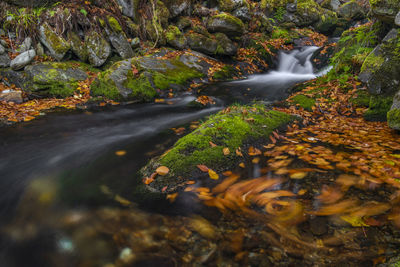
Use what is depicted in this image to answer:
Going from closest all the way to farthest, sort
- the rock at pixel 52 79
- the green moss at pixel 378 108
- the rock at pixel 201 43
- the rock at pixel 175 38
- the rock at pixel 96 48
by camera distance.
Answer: the green moss at pixel 378 108
the rock at pixel 52 79
the rock at pixel 96 48
the rock at pixel 175 38
the rock at pixel 201 43

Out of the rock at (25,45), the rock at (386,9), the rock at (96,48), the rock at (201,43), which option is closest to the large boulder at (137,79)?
the rock at (96,48)

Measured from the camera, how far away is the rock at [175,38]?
9727mm

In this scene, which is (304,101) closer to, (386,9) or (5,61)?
(386,9)

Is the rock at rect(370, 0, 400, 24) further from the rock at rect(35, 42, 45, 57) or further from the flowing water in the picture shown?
the rock at rect(35, 42, 45, 57)

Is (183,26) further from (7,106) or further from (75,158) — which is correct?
(75,158)

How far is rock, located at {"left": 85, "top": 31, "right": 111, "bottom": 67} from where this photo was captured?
7.89 m

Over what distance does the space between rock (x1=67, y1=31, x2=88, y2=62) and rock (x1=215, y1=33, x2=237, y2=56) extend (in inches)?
223

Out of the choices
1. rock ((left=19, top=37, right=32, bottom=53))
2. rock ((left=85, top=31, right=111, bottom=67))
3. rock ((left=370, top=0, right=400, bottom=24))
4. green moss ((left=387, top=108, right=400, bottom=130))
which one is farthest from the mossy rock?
rock ((left=19, top=37, right=32, bottom=53))

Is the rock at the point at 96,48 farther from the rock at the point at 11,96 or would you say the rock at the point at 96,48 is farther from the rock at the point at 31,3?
the rock at the point at 11,96

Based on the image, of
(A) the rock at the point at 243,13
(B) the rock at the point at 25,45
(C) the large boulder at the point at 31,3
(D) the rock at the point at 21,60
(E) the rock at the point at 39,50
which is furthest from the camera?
(A) the rock at the point at 243,13

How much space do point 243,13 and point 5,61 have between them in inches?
428

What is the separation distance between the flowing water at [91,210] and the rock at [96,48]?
362cm

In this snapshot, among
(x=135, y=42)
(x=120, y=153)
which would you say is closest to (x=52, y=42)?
(x=135, y=42)

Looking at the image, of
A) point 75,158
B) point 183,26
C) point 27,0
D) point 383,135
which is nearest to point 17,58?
point 27,0
